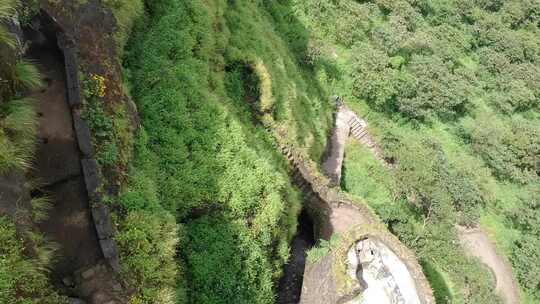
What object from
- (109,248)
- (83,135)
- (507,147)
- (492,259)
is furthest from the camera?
(507,147)

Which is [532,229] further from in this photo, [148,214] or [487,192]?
[148,214]

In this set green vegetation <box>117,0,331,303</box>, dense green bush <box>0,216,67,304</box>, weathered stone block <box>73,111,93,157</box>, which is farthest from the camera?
green vegetation <box>117,0,331,303</box>

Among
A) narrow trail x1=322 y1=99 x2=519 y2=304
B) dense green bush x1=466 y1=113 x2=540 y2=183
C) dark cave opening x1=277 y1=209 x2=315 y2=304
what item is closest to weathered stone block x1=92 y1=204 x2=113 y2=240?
dark cave opening x1=277 y1=209 x2=315 y2=304

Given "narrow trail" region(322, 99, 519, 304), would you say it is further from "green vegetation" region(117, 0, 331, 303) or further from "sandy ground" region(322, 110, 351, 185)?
"green vegetation" region(117, 0, 331, 303)

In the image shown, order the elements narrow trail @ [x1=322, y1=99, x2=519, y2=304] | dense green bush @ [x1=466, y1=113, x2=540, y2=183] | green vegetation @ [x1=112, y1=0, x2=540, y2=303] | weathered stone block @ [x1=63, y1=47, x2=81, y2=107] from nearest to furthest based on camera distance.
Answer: weathered stone block @ [x1=63, y1=47, x2=81, y2=107]
green vegetation @ [x1=112, y1=0, x2=540, y2=303]
narrow trail @ [x1=322, y1=99, x2=519, y2=304]
dense green bush @ [x1=466, y1=113, x2=540, y2=183]

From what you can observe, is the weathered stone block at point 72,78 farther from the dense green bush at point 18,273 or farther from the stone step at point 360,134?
the stone step at point 360,134

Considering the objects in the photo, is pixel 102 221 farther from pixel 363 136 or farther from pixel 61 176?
pixel 363 136

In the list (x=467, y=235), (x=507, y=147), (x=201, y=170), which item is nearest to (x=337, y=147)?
(x=467, y=235)

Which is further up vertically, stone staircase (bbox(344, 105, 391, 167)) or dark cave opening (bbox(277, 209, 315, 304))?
dark cave opening (bbox(277, 209, 315, 304))
